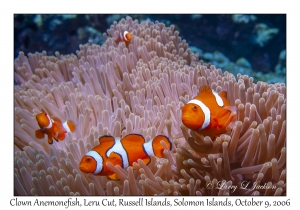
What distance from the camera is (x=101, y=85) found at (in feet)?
7.49

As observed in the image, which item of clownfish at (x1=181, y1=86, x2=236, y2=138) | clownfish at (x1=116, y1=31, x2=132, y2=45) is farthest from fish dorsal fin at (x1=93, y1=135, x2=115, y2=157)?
clownfish at (x1=116, y1=31, x2=132, y2=45)

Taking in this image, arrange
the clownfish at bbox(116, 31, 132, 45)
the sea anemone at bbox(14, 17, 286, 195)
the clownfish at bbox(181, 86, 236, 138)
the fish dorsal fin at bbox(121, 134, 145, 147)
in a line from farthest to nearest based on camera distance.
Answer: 1. the clownfish at bbox(116, 31, 132, 45)
2. the fish dorsal fin at bbox(121, 134, 145, 147)
3. the sea anemone at bbox(14, 17, 286, 195)
4. the clownfish at bbox(181, 86, 236, 138)

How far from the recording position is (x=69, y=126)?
1.82 m

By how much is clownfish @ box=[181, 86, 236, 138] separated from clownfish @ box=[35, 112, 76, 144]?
3.12 ft

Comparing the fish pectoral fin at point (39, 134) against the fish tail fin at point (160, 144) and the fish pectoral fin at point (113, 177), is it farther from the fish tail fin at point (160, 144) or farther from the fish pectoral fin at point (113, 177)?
the fish tail fin at point (160, 144)

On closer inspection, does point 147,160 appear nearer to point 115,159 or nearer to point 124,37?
point 115,159

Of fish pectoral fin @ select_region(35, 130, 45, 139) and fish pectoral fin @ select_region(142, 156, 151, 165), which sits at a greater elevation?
fish pectoral fin @ select_region(35, 130, 45, 139)

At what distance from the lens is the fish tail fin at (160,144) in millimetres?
1352

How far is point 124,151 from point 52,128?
2.13ft

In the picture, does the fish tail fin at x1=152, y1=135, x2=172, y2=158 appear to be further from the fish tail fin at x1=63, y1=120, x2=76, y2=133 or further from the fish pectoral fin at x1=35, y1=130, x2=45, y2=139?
the fish pectoral fin at x1=35, y1=130, x2=45, y2=139

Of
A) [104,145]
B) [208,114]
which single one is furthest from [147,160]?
[208,114]

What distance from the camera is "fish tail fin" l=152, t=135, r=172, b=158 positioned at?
135 centimetres
